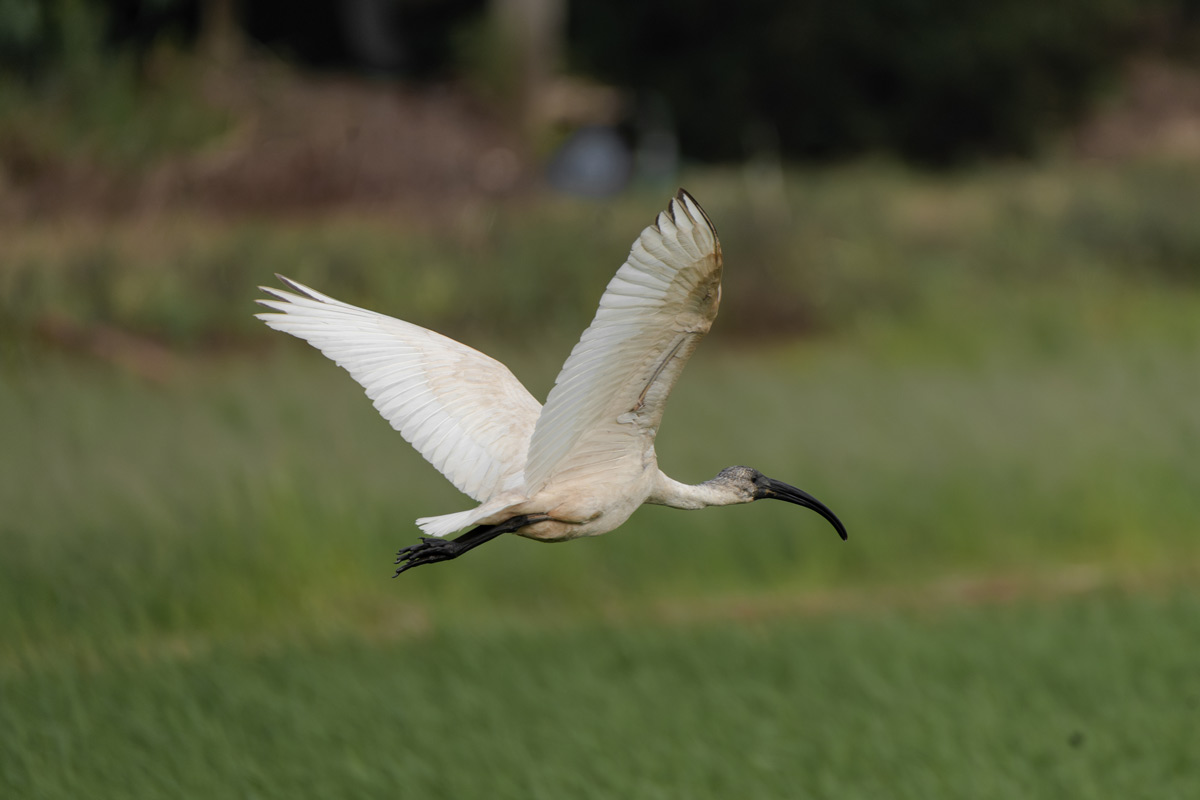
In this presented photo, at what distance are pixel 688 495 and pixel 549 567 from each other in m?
4.31

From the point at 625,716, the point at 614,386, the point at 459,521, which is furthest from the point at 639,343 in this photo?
the point at 625,716

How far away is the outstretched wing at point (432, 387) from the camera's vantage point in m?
2.95

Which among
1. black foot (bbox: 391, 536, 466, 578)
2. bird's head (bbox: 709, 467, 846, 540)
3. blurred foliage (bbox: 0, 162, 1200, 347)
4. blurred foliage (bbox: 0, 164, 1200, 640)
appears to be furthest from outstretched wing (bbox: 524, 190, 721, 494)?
blurred foliage (bbox: 0, 162, 1200, 347)

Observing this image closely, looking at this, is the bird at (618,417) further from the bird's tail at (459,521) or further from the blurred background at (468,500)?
the blurred background at (468,500)

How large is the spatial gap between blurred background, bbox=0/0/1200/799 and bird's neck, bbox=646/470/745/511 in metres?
2.04

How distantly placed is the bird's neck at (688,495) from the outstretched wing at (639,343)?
115mm

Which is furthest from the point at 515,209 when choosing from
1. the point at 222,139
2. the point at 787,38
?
the point at 787,38

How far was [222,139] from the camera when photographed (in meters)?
11.4

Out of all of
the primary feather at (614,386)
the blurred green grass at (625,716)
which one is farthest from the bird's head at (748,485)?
the blurred green grass at (625,716)

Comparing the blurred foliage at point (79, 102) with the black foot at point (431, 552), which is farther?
the blurred foliage at point (79, 102)

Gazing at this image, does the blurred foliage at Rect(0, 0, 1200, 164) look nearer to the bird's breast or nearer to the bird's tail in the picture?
the bird's tail

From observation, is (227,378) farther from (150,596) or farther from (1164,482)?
(1164,482)

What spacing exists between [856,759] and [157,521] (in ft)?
9.54

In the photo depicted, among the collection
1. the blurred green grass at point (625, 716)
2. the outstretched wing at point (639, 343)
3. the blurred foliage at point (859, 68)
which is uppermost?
the outstretched wing at point (639, 343)
